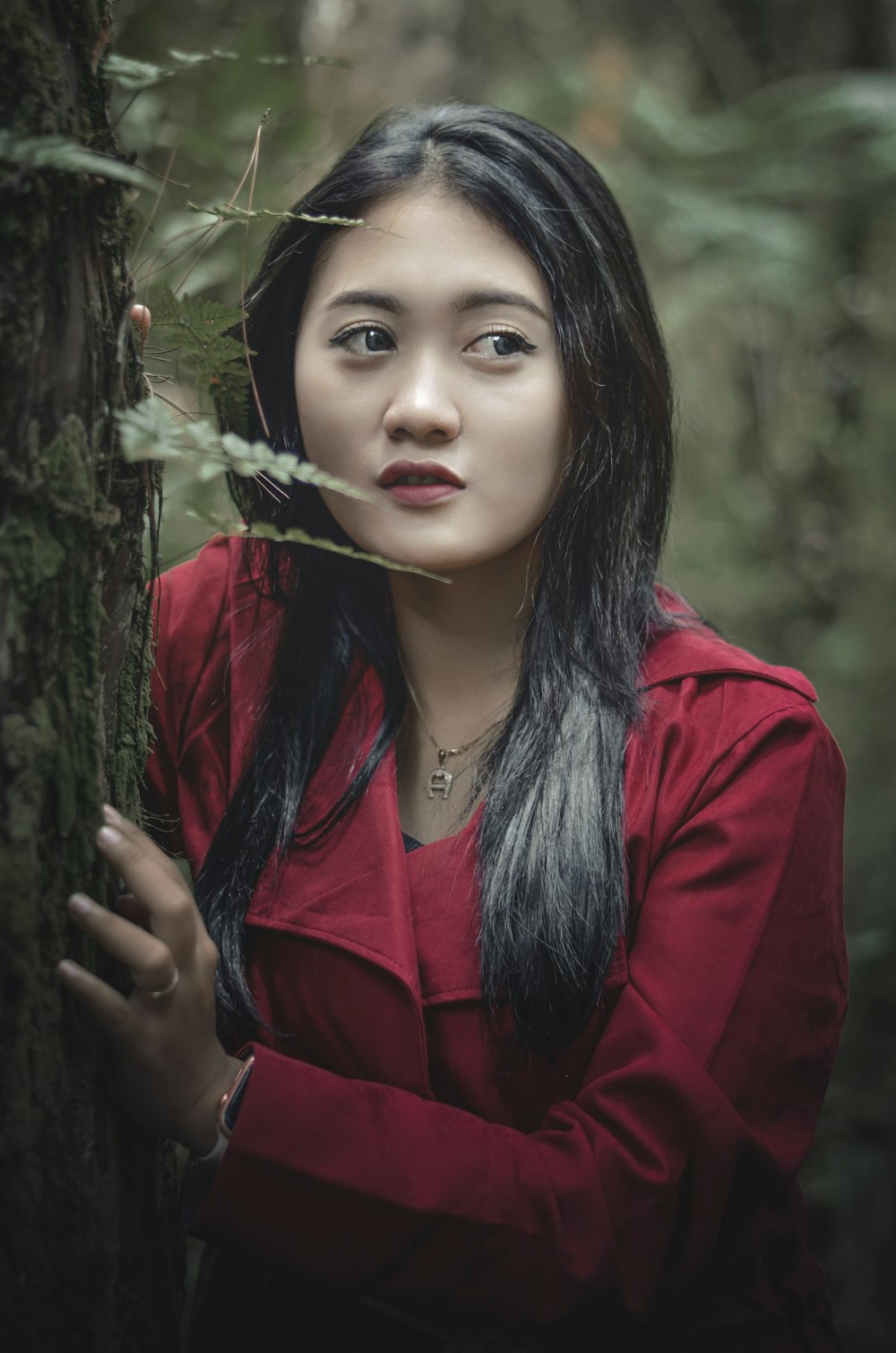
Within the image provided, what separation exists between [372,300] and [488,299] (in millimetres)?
179

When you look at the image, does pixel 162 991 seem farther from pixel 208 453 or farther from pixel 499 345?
pixel 499 345

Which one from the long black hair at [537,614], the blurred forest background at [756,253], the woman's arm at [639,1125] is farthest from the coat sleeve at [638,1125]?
the blurred forest background at [756,253]

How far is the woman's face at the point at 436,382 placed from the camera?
5.15 feet

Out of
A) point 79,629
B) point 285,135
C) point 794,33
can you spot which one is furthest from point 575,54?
point 79,629

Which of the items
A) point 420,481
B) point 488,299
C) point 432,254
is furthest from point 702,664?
point 432,254

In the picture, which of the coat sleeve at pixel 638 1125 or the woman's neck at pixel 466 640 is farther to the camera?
the woman's neck at pixel 466 640

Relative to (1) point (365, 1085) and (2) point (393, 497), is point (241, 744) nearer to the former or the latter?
(2) point (393, 497)

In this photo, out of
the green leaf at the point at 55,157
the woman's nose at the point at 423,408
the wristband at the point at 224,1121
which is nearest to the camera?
the green leaf at the point at 55,157

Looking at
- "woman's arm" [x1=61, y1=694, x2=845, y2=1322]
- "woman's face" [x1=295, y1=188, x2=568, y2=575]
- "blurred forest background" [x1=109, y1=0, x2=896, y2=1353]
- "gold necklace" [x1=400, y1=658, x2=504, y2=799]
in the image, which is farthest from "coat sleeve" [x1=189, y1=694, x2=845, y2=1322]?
"blurred forest background" [x1=109, y1=0, x2=896, y2=1353]

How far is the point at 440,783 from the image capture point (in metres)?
1.83

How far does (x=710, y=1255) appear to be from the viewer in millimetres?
1499

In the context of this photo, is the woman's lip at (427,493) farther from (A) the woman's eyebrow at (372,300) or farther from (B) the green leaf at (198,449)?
(B) the green leaf at (198,449)

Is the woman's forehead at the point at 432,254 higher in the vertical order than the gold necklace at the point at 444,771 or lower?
higher

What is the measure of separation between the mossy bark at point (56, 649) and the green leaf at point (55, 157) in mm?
21
